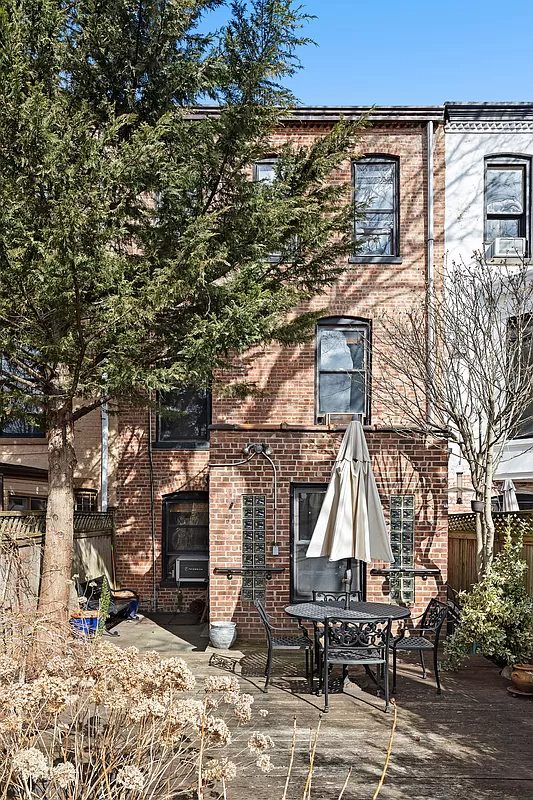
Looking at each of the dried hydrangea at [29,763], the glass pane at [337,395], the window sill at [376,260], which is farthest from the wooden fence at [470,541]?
the dried hydrangea at [29,763]

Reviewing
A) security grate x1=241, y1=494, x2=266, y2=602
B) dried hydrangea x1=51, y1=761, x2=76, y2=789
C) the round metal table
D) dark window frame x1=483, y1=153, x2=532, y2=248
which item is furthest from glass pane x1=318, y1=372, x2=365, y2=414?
dried hydrangea x1=51, y1=761, x2=76, y2=789

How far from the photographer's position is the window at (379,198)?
1334 cm

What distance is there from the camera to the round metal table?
751 cm

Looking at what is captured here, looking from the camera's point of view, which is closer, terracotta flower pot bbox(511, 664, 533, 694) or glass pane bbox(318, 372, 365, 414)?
terracotta flower pot bbox(511, 664, 533, 694)

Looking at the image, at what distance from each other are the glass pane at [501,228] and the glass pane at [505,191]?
0.21 meters

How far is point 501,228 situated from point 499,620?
27.7 ft

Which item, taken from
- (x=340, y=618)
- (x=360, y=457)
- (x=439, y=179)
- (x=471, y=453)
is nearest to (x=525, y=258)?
(x=439, y=179)

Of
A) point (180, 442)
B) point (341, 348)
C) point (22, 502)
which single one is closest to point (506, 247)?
point (341, 348)

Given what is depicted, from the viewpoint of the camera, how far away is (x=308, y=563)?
1048cm

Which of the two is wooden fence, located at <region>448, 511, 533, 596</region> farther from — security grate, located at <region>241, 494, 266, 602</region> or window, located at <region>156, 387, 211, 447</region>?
window, located at <region>156, 387, 211, 447</region>

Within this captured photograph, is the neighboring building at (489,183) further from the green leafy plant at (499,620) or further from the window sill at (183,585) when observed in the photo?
the green leafy plant at (499,620)

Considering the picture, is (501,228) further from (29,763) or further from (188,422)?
(29,763)

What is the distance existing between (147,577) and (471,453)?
7017 mm

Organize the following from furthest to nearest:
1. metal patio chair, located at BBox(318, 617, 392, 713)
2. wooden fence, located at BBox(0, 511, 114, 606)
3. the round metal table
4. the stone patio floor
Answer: wooden fence, located at BBox(0, 511, 114, 606) → the round metal table → metal patio chair, located at BBox(318, 617, 392, 713) → the stone patio floor
